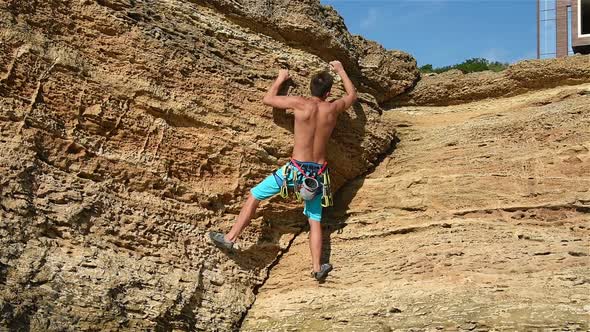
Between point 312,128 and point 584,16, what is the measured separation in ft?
59.6

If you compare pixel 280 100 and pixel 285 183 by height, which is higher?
pixel 280 100

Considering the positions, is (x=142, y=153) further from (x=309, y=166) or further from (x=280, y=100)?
(x=309, y=166)

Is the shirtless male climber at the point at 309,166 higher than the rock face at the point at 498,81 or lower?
lower

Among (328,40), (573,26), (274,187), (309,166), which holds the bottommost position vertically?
(274,187)

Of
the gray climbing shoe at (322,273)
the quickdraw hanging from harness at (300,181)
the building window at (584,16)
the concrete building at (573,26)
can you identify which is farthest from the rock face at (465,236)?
the building window at (584,16)

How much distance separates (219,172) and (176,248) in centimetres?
90

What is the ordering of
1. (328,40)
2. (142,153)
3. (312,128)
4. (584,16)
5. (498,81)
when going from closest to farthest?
(142,153) < (312,128) < (328,40) < (498,81) < (584,16)

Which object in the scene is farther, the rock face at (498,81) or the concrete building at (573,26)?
the concrete building at (573,26)

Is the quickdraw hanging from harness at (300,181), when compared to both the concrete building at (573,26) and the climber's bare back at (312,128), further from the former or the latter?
the concrete building at (573,26)

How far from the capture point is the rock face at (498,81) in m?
8.02

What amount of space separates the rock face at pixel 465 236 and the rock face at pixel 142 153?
1.33 ft

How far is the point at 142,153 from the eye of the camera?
21.8 ft

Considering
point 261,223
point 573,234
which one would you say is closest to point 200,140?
point 261,223

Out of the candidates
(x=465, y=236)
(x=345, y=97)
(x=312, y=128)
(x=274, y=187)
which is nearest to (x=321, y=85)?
(x=345, y=97)
